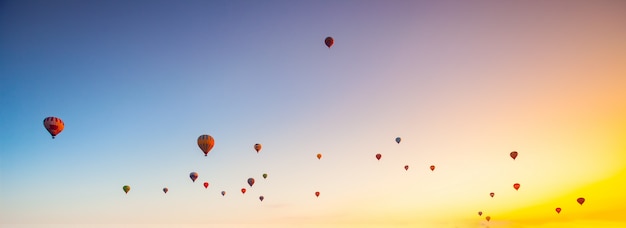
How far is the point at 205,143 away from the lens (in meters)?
28.1

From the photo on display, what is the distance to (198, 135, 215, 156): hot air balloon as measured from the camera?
92.2 feet

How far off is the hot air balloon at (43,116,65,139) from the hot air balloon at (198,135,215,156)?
8302 mm

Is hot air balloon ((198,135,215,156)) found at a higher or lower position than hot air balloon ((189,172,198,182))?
lower

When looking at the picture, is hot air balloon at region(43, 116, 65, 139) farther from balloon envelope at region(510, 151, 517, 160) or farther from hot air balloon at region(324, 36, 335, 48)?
balloon envelope at region(510, 151, 517, 160)

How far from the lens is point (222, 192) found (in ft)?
146

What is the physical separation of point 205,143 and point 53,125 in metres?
8.93

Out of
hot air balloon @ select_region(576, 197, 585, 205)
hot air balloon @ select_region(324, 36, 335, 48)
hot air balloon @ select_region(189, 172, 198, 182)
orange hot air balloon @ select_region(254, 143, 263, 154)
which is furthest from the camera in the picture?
hot air balloon @ select_region(189, 172, 198, 182)

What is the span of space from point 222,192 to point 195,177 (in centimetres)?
993

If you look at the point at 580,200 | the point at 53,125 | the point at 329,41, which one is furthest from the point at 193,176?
the point at 580,200

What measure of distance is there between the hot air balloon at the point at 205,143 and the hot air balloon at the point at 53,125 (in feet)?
27.2

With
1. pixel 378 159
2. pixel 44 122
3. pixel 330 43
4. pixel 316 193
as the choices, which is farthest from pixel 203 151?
pixel 316 193

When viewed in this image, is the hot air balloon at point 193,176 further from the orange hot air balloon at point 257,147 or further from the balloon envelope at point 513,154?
the balloon envelope at point 513,154

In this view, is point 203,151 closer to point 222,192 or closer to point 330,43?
point 330,43

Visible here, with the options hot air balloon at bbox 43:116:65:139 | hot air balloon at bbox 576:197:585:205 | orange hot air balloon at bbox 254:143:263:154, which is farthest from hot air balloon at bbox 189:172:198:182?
hot air balloon at bbox 576:197:585:205
